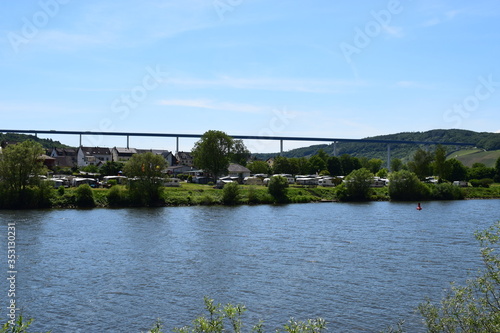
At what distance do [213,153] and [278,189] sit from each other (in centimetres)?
2127

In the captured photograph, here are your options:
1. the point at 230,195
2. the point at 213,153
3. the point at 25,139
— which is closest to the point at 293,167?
the point at 213,153

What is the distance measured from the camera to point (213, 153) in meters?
86.2

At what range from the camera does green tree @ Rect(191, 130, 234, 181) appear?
86.2 m

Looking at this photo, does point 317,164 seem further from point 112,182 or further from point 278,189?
point 112,182

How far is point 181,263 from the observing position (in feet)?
89.8

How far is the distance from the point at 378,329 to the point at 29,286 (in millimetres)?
15003

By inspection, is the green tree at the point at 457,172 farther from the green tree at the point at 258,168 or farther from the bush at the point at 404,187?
the green tree at the point at 258,168

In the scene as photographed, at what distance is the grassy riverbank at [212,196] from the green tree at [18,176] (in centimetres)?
291

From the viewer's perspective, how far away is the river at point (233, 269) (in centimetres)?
1900

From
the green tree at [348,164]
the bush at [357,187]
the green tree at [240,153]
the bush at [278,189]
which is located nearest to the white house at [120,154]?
the green tree at [240,153]

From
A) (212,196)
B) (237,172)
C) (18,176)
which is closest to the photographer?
(18,176)

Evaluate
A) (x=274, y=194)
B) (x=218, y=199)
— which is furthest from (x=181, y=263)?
(x=274, y=194)

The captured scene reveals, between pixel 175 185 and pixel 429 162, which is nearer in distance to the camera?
pixel 175 185

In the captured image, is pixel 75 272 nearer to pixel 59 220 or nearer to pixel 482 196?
pixel 59 220
